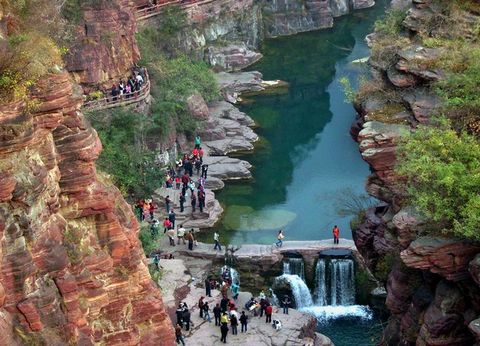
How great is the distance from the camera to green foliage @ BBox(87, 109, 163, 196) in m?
45.3

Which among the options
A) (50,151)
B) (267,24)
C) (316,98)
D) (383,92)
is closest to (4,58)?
(50,151)

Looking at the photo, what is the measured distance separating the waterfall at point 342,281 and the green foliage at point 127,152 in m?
11.6

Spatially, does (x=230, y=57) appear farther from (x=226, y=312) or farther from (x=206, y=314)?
(x=226, y=312)

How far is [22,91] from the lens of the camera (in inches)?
749

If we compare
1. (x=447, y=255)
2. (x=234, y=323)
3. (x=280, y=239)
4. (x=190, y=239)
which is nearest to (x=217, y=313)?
(x=234, y=323)

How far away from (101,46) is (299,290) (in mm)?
20027

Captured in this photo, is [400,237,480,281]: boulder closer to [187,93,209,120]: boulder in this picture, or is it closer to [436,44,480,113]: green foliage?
[436,44,480,113]: green foliage

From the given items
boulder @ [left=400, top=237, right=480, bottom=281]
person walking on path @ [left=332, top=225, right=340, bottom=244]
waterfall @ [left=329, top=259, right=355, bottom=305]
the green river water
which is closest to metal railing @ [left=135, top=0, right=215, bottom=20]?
the green river water

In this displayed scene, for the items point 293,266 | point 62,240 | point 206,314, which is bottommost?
point 206,314

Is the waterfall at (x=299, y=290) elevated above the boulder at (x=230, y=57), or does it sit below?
below

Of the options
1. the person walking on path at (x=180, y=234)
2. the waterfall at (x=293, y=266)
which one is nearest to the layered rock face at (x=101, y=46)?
the person walking on path at (x=180, y=234)

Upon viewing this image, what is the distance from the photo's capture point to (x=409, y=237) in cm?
2742

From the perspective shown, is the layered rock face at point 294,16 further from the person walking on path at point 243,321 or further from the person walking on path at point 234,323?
the person walking on path at point 234,323

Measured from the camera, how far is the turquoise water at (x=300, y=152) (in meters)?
47.3
